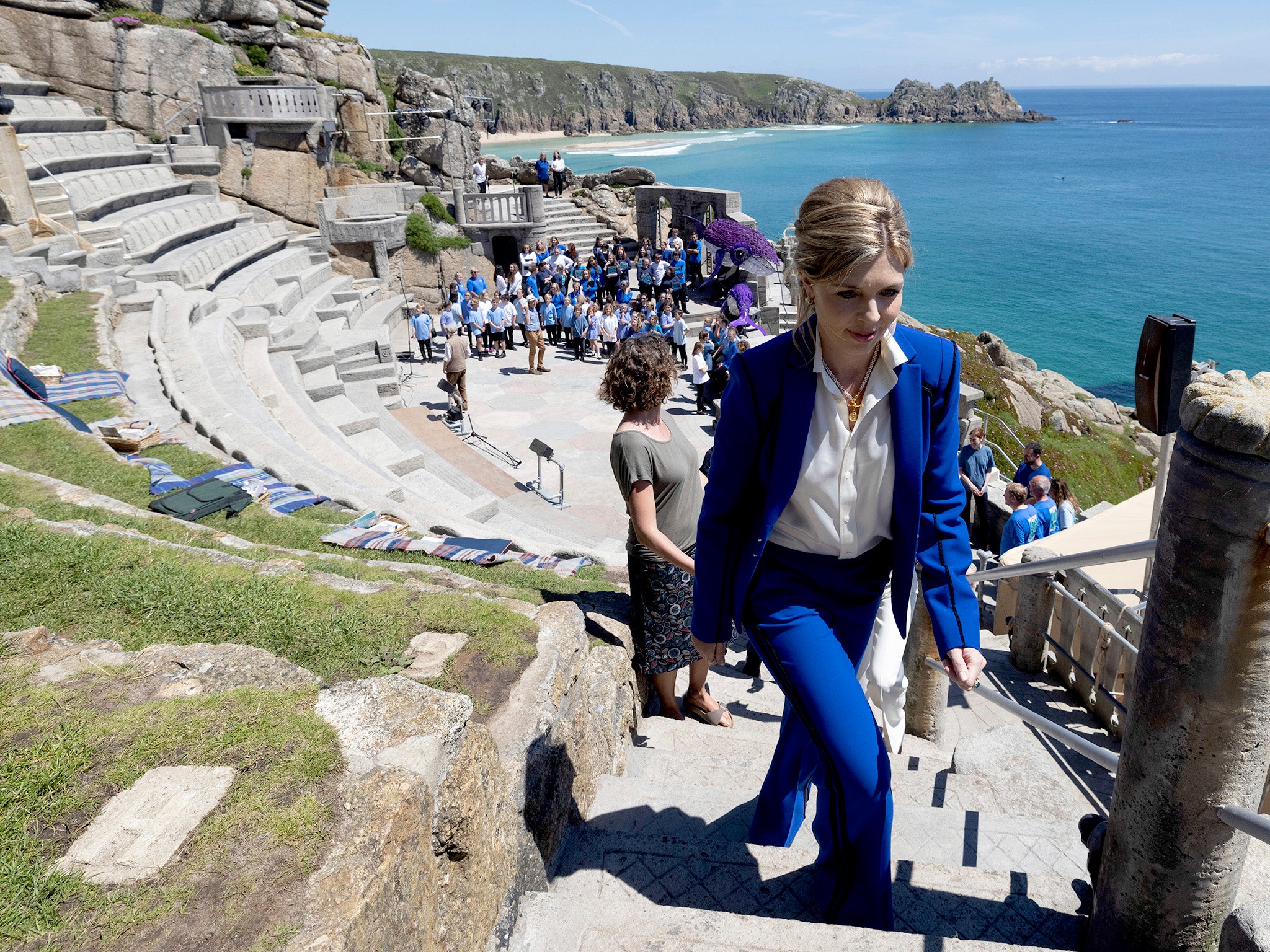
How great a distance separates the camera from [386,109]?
2553 centimetres

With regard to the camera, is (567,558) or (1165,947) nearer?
(1165,947)

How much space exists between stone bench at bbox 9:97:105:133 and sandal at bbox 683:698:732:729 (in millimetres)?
18043

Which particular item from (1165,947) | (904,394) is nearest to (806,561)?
(904,394)

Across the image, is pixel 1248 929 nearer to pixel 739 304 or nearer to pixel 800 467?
pixel 800 467

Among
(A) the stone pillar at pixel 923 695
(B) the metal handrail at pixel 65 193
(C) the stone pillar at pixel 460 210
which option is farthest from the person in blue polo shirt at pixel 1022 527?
(C) the stone pillar at pixel 460 210

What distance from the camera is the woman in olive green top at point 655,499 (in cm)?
342

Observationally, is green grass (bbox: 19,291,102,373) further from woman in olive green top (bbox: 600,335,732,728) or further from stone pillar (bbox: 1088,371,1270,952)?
stone pillar (bbox: 1088,371,1270,952)

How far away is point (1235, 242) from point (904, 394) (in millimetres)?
62737

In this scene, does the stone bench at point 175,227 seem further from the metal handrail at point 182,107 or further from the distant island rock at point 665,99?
the distant island rock at point 665,99

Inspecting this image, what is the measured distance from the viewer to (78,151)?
53.9ft

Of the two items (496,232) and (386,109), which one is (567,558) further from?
(386,109)

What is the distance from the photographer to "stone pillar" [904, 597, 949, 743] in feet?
12.6

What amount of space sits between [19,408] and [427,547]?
3772mm

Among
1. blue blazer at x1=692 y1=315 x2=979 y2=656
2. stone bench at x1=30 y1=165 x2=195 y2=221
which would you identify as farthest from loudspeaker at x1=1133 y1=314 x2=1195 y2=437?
stone bench at x1=30 y1=165 x2=195 y2=221
